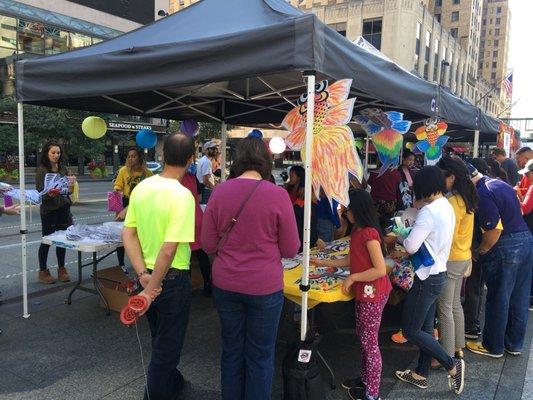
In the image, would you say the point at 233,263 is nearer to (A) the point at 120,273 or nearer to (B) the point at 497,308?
(B) the point at 497,308

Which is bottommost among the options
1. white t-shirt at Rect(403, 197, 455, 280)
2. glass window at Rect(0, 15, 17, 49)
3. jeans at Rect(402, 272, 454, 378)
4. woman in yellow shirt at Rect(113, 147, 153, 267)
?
jeans at Rect(402, 272, 454, 378)

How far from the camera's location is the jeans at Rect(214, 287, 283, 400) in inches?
90.5

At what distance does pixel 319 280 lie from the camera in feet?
Answer: 10.6

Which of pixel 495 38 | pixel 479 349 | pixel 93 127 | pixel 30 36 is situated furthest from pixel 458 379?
pixel 495 38

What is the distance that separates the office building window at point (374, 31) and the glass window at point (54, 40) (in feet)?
87.4

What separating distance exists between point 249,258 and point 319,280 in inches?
45.0

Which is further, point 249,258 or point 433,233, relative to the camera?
point 433,233

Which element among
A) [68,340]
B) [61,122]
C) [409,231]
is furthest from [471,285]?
[61,122]

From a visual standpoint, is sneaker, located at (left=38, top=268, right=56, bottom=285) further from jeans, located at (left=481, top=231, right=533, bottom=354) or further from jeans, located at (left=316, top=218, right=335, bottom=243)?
jeans, located at (left=481, top=231, right=533, bottom=354)

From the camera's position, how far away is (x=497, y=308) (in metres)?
3.51

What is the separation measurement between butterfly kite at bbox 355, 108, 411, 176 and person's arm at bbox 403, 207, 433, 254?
2703 millimetres

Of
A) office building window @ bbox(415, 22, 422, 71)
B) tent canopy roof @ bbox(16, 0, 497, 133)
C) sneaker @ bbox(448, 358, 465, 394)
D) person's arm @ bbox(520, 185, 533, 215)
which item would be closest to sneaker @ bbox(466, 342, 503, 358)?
sneaker @ bbox(448, 358, 465, 394)

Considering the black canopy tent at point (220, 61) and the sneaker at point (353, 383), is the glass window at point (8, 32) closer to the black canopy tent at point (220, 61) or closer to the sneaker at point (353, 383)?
the black canopy tent at point (220, 61)

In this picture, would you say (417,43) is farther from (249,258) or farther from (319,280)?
(249,258)
